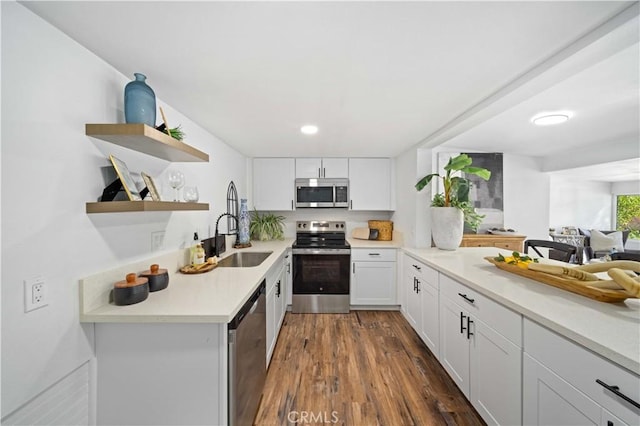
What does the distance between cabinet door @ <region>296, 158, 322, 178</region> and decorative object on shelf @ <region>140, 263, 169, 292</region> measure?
242cm

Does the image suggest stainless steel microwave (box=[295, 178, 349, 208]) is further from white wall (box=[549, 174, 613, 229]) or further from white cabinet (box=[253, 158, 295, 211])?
white wall (box=[549, 174, 613, 229])

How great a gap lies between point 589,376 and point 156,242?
2.24 metres

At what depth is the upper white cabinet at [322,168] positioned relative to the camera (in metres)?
3.58

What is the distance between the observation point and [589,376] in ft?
2.90

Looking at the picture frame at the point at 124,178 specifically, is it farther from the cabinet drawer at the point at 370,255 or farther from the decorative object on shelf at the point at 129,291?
the cabinet drawer at the point at 370,255

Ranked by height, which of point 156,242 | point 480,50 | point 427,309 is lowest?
point 427,309

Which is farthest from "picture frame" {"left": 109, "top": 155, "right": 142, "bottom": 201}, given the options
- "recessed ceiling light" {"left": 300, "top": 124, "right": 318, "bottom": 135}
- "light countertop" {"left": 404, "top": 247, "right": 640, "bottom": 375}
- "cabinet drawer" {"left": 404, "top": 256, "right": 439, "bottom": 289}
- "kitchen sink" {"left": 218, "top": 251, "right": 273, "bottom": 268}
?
"cabinet drawer" {"left": 404, "top": 256, "right": 439, "bottom": 289}

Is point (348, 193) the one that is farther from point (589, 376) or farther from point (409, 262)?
point (589, 376)

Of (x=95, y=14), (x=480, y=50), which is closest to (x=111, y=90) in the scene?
(x=95, y=14)

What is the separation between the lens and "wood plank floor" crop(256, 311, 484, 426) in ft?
5.31

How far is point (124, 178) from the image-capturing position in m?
1.21

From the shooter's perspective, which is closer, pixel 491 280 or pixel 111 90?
pixel 111 90

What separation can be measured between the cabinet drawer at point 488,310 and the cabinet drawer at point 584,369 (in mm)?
63

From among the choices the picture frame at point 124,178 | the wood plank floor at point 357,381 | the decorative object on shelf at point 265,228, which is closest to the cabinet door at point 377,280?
the wood plank floor at point 357,381
